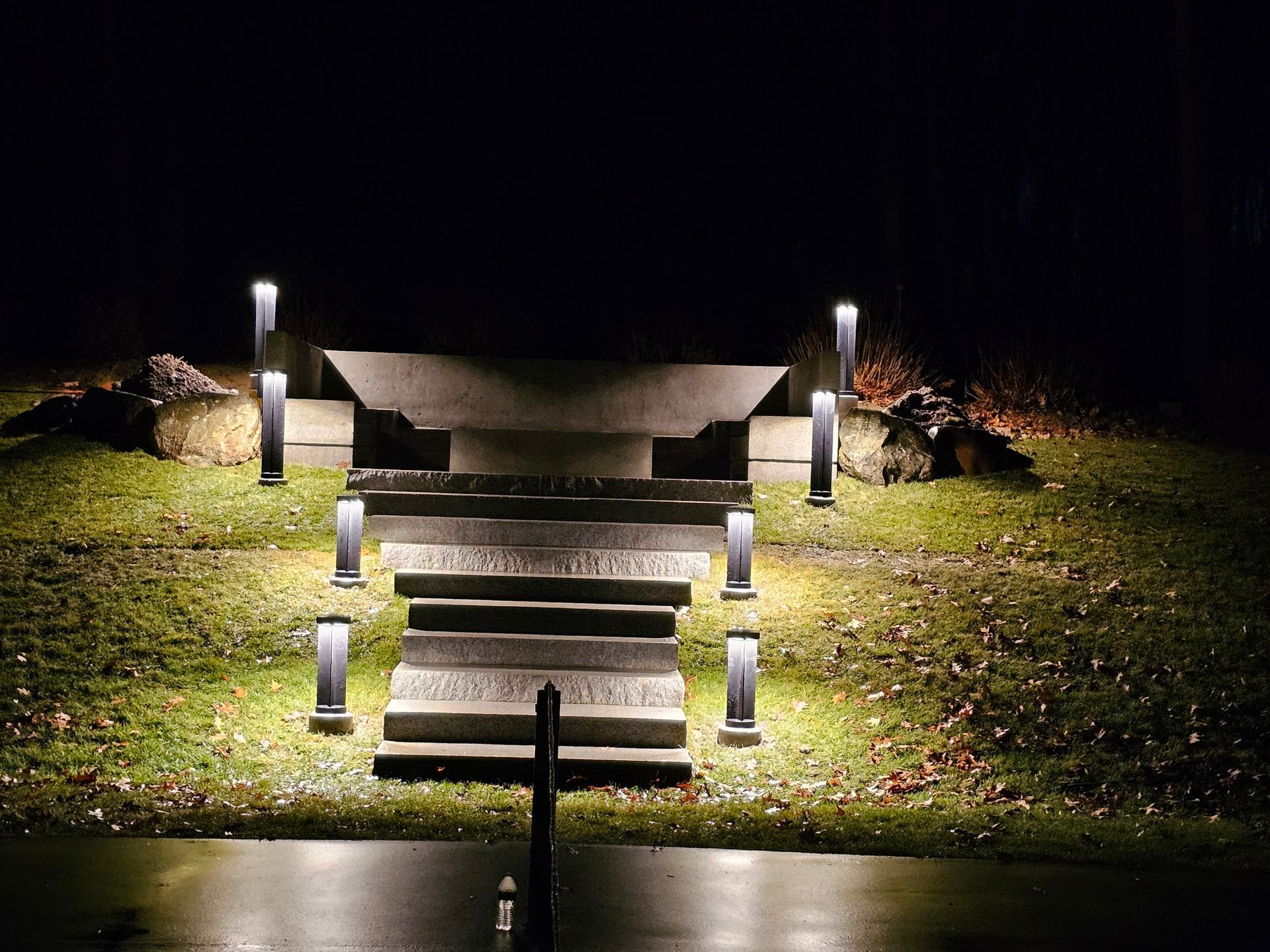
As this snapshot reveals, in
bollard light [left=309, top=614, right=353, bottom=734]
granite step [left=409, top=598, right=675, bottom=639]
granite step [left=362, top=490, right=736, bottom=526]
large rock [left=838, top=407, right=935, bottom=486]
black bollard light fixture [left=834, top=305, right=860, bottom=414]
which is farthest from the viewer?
large rock [left=838, top=407, right=935, bottom=486]

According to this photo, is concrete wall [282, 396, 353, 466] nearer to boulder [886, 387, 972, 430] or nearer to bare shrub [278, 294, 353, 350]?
bare shrub [278, 294, 353, 350]

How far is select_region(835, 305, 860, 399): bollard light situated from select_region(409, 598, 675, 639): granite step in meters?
4.17

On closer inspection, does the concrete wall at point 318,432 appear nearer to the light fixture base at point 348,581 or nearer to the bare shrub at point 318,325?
the bare shrub at point 318,325

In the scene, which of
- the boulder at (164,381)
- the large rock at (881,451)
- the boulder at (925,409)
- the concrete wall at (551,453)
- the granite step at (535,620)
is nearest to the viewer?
the granite step at (535,620)

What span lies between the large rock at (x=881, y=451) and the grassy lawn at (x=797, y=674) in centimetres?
31

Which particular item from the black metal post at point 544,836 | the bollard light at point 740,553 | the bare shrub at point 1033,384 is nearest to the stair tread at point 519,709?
the bollard light at point 740,553

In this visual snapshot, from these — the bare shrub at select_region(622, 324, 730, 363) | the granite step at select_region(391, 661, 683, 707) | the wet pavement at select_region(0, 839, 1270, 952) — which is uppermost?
the bare shrub at select_region(622, 324, 730, 363)

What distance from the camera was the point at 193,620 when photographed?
7.62 meters

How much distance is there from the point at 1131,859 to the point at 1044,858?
426 millimetres

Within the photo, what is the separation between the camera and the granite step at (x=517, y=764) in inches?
240

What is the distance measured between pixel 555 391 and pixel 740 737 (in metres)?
4.87

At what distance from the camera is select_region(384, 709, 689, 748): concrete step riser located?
20.7 feet

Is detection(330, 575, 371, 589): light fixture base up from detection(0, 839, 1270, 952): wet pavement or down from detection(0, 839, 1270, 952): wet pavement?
up

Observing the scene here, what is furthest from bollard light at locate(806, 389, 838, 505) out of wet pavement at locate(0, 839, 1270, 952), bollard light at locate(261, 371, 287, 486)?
wet pavement at locate(0, 839, 1270, 952)
